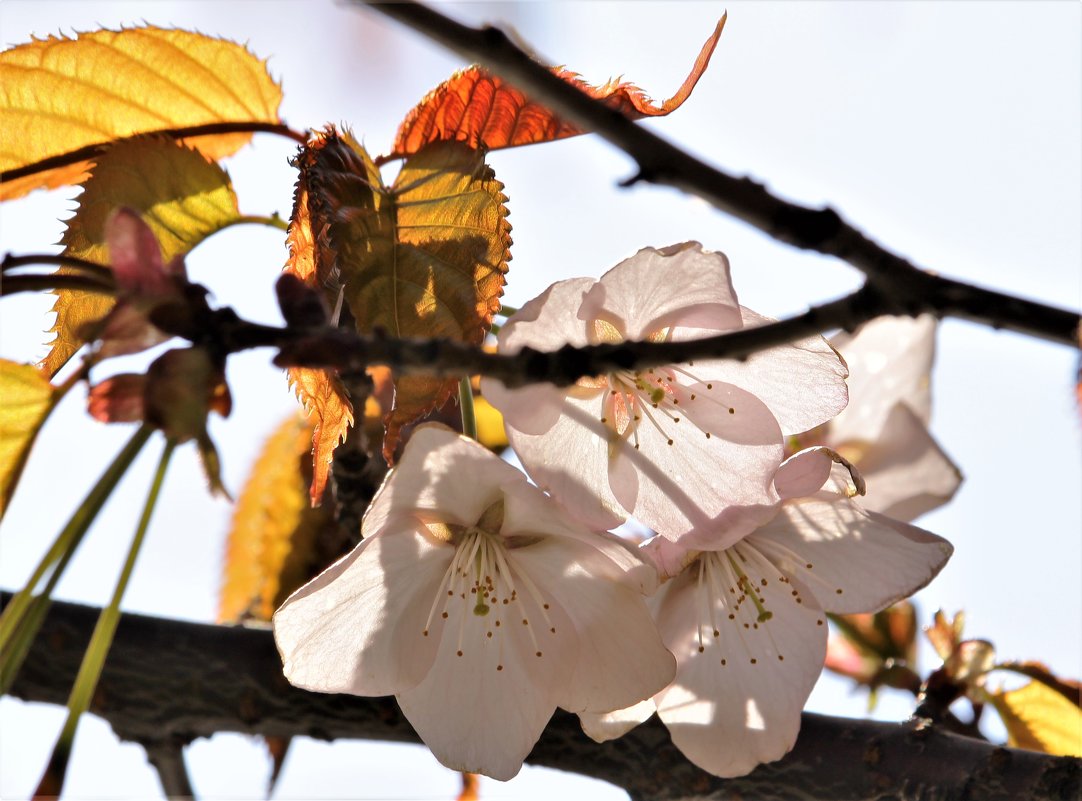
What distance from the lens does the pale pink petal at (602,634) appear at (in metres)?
0.86

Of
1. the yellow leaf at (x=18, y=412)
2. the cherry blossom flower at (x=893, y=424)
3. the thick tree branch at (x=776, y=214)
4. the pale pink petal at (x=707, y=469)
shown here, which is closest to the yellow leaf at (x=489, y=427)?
the cherry blossom flower at (x=893, y=424)

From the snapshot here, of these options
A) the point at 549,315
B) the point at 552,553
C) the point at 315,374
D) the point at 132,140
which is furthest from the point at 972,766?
the point at 132,140

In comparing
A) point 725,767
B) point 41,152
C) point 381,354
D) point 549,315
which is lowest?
point 725,767

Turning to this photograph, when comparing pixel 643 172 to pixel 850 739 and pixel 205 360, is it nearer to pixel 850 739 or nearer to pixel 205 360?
pixel 205 360

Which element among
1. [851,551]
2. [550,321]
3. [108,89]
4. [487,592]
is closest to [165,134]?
[108,89]

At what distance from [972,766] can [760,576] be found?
268 millimetres

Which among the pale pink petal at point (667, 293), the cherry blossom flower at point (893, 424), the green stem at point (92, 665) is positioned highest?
the cherry blossom flower at point (893, 424)

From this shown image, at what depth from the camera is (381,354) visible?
22.8 inches

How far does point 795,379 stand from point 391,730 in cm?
55

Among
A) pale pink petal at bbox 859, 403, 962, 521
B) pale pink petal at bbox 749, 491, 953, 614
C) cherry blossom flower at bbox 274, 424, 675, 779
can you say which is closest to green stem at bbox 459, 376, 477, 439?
cherry blossom flower at bbox 274, 424, 675, 779

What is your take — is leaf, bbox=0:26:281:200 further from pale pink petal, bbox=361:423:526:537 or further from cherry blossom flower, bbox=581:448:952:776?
cherry blossom flower, bbox=581:448:952:776

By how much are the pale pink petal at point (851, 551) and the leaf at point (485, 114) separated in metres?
0.39

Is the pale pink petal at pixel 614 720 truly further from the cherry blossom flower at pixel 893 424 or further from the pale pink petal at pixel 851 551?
the cherry blossom flower at pixel 893 424

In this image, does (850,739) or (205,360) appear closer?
(205,360)
